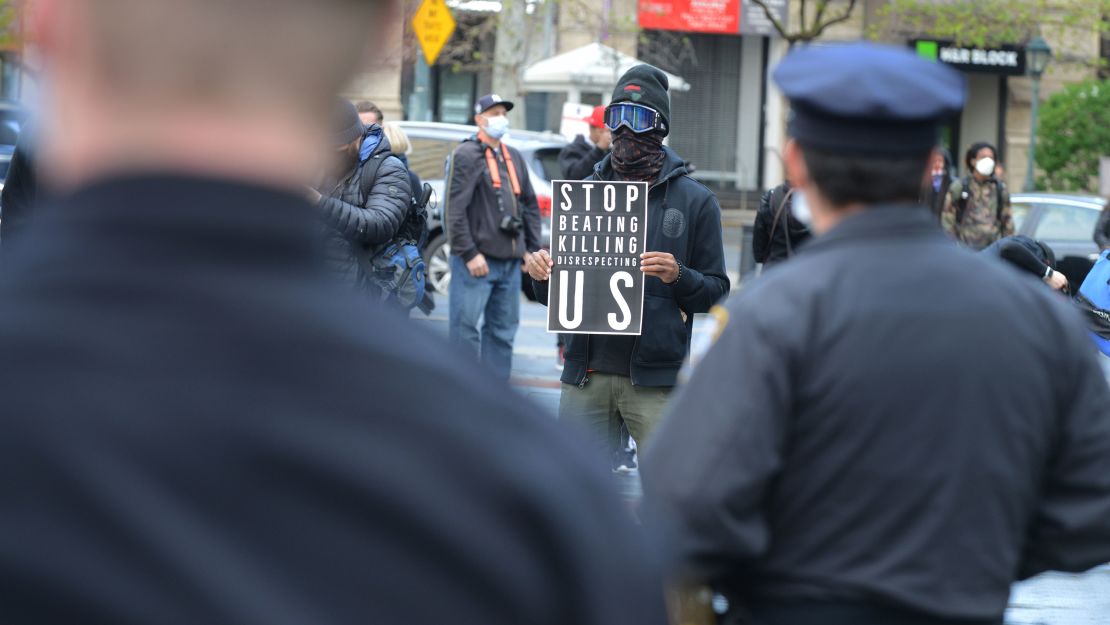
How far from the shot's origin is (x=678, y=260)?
5.86 meters

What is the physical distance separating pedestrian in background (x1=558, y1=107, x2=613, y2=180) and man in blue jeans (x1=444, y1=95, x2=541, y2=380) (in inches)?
57.1

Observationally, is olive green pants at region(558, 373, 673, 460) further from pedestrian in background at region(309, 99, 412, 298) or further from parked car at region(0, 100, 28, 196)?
parked car at region(0, 100, 28, 196)

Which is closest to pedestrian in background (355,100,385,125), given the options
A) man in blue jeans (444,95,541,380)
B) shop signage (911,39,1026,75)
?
man in blue jeans (444,95,541,380)

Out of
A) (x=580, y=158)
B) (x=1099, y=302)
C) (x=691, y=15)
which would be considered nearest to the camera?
(x=1099, y=302)

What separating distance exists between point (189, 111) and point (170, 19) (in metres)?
0.06

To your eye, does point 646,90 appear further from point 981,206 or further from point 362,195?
point 981,206

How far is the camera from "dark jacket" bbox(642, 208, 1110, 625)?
2316mm

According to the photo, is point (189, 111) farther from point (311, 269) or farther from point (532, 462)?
point (532, 462)

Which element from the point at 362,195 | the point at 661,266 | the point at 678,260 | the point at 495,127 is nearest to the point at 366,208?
the point at 362,195

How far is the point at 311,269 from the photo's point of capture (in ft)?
3.14

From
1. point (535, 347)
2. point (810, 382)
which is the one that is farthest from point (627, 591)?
point (535, 347)

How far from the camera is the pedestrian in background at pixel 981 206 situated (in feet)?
44.5

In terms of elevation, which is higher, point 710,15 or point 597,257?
point 710,15

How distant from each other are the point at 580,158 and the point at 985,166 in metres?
4.04
